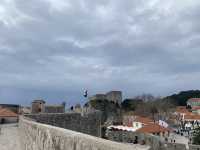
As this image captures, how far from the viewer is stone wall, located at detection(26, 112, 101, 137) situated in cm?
1725

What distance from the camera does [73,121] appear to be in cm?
1875

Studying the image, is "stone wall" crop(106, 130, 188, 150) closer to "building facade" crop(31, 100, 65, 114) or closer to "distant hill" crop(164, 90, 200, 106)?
"building facade" crop(31, 100, 65, 114)

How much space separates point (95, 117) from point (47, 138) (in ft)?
51.1

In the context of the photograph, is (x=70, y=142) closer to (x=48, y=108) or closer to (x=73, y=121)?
(x=73, y=121)

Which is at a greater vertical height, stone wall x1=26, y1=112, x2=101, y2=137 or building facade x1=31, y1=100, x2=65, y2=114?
building facade x1=31, y1=100, x2=65, y2=114

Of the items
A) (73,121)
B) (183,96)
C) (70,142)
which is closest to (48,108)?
(73,121)

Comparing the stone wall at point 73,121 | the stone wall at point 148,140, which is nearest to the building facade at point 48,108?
the stone wall at point 148,140

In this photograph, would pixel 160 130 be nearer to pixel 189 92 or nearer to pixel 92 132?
pixel 92 132

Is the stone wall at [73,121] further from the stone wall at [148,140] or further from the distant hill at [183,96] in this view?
the distant hill at [183,96]

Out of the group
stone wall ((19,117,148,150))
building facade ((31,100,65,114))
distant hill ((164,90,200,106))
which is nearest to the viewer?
stone wall ((19,117,148,150))


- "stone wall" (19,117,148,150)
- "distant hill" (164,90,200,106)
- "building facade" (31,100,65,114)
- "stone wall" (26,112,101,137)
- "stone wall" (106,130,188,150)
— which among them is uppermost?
"distant hill" (164,90,200,106)

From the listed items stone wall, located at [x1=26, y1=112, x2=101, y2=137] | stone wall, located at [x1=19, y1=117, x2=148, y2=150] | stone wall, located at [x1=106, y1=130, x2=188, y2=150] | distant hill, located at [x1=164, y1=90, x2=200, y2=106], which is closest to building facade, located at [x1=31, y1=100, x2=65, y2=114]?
stone wall, located at [x1=106, y1=130, x2=188, y2=150]

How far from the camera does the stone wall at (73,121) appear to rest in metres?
17.2

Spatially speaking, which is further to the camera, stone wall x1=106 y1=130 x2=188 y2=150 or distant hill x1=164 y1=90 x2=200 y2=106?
distant hill x1=164 y1=90 x2=200 y2=106
